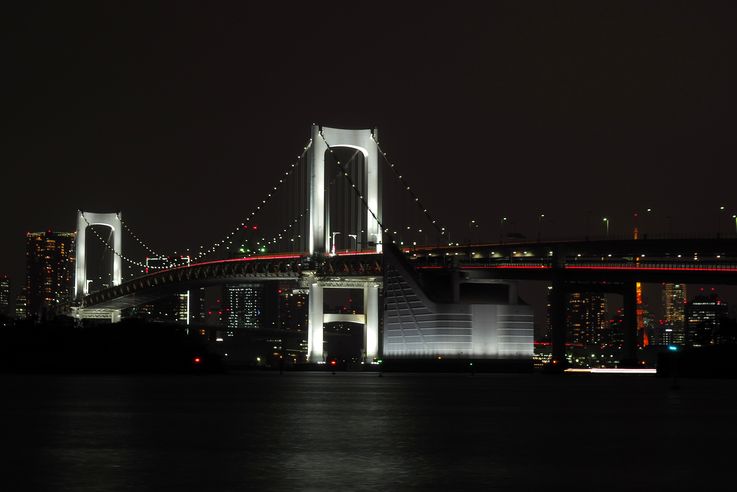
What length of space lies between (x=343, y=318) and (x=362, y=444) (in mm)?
62808

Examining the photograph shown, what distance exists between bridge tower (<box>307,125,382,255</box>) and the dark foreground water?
42495mm

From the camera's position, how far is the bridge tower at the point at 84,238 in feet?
414

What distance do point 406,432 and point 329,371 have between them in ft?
216

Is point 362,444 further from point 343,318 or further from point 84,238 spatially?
point 84,238

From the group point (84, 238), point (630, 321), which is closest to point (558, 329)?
point (630, 321)

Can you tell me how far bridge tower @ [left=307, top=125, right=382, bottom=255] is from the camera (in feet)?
282

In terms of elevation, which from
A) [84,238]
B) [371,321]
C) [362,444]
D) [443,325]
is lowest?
[362,444]

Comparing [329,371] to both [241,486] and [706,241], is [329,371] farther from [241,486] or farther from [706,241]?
[241,486]

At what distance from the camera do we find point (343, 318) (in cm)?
8781

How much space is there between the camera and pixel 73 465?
20.6 metres

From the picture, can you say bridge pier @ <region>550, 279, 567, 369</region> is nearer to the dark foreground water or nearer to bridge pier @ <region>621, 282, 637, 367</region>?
bridge pier @ <region>621, 282, 637, 367</region>

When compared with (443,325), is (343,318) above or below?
above

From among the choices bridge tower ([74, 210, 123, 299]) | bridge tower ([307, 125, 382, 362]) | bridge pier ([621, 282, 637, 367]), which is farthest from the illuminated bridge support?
bridge tower ([74, 210, 123, 299])

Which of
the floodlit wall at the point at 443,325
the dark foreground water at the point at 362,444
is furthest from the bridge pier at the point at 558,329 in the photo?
the dark foreground water at the point at 362,444
